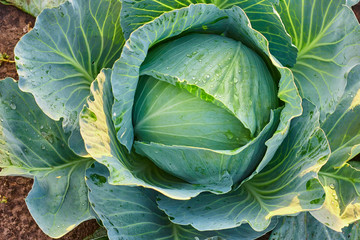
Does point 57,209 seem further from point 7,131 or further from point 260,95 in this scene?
point 260,95

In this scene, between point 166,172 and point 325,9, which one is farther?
point 166,172

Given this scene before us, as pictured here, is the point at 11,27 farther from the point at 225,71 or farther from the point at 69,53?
the point at 225,71

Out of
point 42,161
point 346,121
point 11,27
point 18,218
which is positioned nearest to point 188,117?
point 42,161

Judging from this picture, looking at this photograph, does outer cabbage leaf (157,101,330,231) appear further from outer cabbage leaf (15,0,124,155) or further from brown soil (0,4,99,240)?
brown soil (0,4,99,240)

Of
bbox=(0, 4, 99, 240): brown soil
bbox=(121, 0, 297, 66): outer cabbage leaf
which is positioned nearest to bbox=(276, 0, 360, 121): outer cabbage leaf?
bbox=(121, 0, 297, 66): outer cabbage leaf

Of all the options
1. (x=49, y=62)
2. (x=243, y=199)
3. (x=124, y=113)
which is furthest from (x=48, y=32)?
(x=243, y=199)
